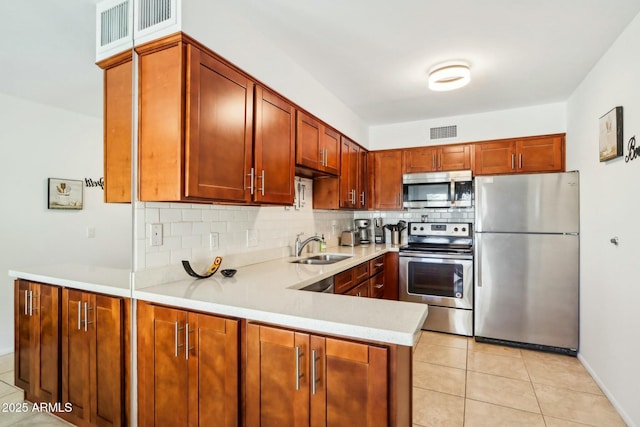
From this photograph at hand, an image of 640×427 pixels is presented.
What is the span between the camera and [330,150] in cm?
315

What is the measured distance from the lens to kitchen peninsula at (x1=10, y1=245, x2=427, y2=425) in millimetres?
1146

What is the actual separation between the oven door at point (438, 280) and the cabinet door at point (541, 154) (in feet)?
4.15

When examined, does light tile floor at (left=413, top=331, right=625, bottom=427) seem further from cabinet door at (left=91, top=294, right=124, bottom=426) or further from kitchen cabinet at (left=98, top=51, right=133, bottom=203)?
kitchen cabinet at (left=98, top=51, right=133, bottom=203)

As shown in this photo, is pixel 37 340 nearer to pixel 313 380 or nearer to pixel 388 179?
pixel 313 380

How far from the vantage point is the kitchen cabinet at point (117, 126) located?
1712mm

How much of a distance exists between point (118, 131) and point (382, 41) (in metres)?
1.81

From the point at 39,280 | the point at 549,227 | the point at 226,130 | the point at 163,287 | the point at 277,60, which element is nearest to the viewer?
the point at 163,287

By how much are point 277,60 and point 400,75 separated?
1.14 meters

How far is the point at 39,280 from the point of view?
1.95 m

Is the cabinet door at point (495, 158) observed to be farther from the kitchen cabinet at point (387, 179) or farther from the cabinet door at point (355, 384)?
the cabinet door at point (355, 384)

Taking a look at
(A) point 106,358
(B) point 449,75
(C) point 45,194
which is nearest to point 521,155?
(B) point 449,75

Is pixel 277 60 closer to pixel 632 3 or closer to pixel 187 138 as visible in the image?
pixel 187 138

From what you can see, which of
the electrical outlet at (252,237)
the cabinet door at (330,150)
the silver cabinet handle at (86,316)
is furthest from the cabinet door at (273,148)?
the silver cabinet handle at (86,316)

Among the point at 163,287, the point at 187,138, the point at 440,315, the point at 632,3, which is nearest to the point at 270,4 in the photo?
the point at 187,138
